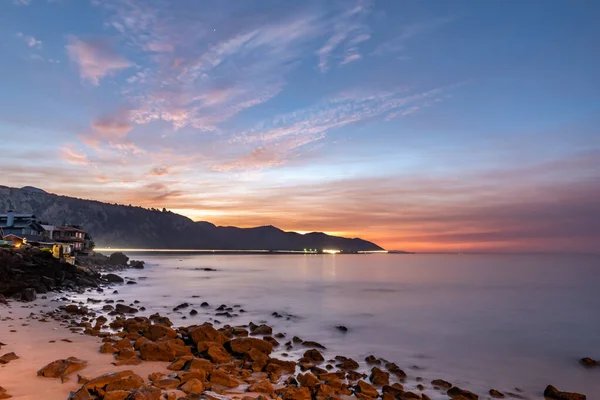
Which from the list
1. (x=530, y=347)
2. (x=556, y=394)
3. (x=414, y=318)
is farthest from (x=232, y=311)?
(x=556, y=394)

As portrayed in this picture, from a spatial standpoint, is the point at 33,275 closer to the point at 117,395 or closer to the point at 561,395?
the point at 117,395

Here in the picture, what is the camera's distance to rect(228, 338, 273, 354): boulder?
1772cm

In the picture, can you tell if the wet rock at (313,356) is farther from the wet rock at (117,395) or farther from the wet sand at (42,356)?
the wet rock at (117,395)

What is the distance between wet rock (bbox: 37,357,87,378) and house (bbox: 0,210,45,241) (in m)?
68.4

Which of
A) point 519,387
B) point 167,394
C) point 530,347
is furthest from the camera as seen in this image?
point 530,347

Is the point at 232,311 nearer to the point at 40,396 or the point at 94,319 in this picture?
the point at 94,319

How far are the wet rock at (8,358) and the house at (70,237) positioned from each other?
243ft

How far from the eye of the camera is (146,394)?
10164 millimetres

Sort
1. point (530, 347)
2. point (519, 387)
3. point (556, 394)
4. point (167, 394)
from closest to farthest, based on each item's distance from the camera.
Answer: point (167, 394)
point (556, 394)
point (519, 387)
point (530, 347)

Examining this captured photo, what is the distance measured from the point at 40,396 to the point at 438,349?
22448 millimetres

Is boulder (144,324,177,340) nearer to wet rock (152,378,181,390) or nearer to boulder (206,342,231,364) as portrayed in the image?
boulder (206,342,231,364)

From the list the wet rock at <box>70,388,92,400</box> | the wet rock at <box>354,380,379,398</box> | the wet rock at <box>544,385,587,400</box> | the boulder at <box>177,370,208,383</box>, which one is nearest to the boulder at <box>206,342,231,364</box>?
the boulder at <box>177,370,208,383</box>

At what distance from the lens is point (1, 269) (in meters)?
35.7

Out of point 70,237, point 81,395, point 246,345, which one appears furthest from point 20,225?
point 81,395
